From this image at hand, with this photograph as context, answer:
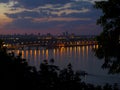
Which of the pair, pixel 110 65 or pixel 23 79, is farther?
pixel 110 65

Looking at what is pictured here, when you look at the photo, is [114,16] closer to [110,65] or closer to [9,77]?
[110,65]

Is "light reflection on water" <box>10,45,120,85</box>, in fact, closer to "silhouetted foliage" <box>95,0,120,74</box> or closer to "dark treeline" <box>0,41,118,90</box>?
"dark treeline" <box>0,41,118,90</box>

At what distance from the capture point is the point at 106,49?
→ 315 inches

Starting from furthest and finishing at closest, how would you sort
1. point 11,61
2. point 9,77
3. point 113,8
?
point 113,8
point 11,61
point 9,77

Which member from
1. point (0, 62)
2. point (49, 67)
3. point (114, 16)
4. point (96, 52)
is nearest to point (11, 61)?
point (0, 62)

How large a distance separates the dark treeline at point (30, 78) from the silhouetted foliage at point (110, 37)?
87 cm

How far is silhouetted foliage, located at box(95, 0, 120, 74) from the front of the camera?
25.9 feet

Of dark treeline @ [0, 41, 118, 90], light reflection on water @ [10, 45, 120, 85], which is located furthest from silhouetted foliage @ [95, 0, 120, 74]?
light reflection on water @ [10, 45, 120, 85]

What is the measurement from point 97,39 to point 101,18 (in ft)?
1.69

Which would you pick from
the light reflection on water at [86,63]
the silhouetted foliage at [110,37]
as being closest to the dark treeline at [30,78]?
the silhouetted foliage at [110,37]

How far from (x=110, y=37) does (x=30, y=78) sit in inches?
80.3

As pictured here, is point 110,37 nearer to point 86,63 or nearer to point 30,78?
point 30,78

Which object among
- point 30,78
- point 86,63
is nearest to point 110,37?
point 30,78

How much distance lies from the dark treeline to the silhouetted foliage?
87cm
